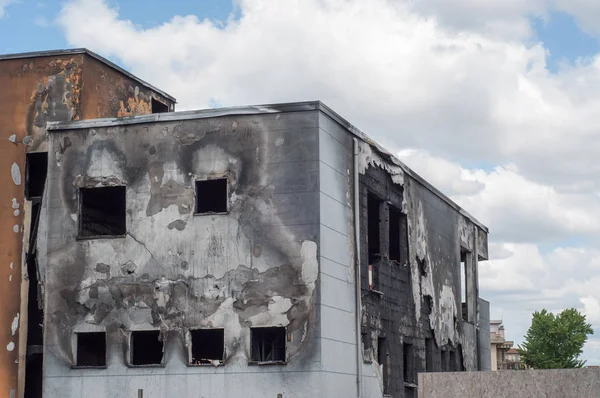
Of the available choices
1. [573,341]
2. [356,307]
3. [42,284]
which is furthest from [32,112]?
[573,341]

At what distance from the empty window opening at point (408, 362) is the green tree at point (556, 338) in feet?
115

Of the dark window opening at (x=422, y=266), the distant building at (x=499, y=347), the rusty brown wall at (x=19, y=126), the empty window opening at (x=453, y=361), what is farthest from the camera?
the distant building at (x=499, y=347)

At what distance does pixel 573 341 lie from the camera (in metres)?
59.6

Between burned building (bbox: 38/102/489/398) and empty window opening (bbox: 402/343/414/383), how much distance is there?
3302mm

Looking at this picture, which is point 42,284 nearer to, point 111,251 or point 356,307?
point 111,251

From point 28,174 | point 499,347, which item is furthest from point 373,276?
point 499,347

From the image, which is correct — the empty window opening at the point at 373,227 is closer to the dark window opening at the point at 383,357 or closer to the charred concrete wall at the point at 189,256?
the dark window opening at the point at 383,357

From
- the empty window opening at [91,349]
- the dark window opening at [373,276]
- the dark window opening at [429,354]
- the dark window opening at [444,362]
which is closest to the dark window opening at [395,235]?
the dark window opening at [373,276]

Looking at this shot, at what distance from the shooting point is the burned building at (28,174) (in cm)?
2284

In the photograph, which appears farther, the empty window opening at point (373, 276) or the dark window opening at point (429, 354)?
the dark window opening at point (429, 354)

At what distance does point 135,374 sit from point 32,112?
6727 mm

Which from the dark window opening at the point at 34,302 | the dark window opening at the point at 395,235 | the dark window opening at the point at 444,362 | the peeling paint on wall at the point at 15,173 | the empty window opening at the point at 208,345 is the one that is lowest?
the dark window opening at the point at 444,362

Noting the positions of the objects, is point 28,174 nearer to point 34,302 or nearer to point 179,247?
point 34,302

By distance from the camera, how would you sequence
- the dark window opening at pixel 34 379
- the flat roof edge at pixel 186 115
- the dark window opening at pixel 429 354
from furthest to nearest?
the dark window opening at pixel 429 354 < the dark window opening at pixel 34 379 < the flat roof edge at pixel 186 115
